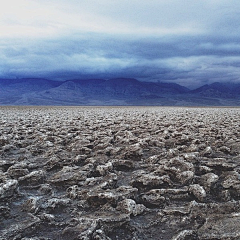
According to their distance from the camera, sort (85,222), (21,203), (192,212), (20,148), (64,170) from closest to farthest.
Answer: (85,222) < (192,212) < (21,203) < (64,170) < (20,148)

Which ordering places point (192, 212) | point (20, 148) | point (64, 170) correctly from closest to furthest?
point (192, 212) → point (64, 170) → point (20, 148)

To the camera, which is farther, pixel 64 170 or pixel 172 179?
pixel 64 170

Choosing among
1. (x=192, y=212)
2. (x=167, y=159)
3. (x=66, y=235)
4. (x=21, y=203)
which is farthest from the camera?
(x=167, y=159)

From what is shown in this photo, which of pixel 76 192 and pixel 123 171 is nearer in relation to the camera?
pixel 76 192

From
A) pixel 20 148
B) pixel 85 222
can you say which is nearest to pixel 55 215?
pixel 85 222

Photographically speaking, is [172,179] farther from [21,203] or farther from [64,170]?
[21,203]

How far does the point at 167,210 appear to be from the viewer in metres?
2.91

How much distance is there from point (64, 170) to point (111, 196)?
129cm

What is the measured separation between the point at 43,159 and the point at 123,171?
1.52 metres

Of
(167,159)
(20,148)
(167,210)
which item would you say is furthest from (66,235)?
(20,148)

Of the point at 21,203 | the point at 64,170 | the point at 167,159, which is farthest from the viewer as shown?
the point at 167,159

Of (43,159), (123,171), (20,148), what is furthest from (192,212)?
(20,148)

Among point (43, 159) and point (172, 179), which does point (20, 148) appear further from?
point (172, 179)

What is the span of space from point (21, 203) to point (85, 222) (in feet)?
2.86
